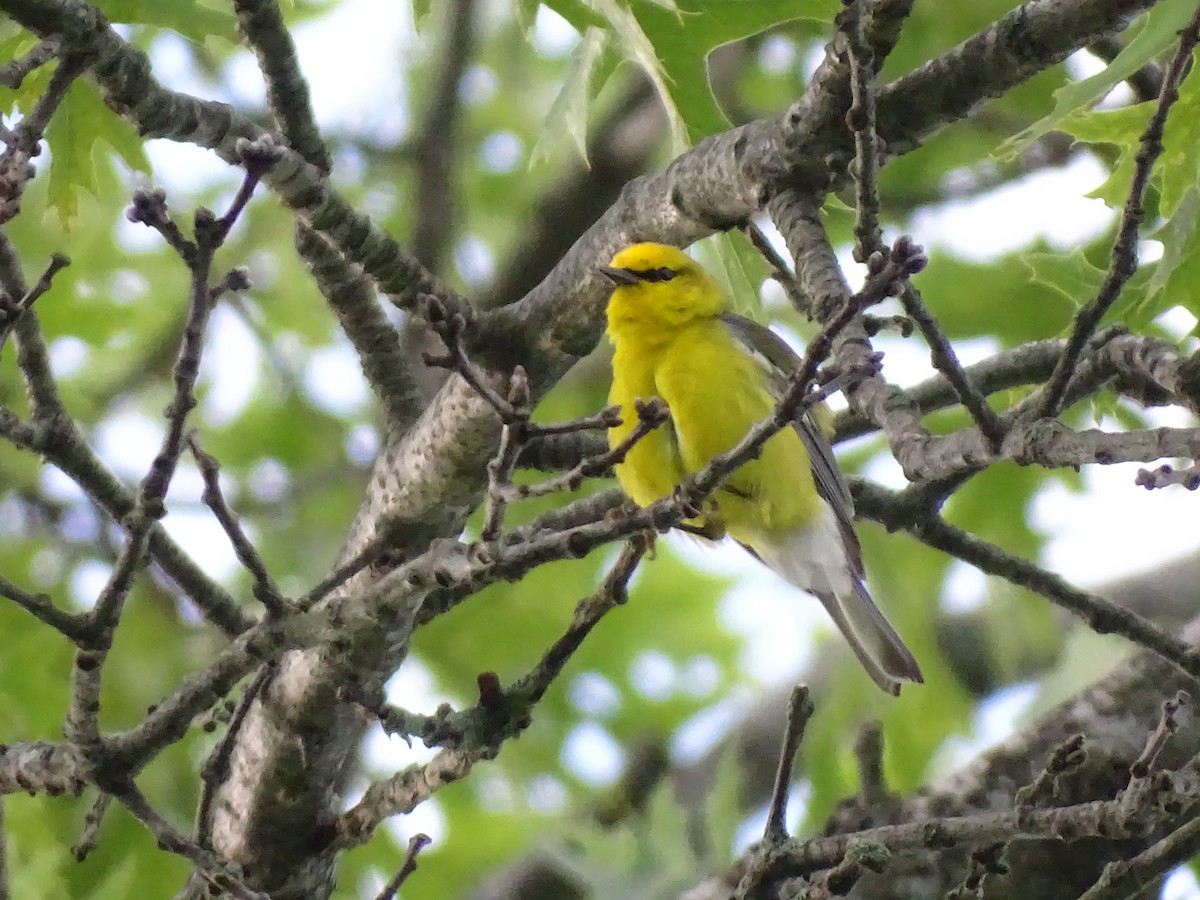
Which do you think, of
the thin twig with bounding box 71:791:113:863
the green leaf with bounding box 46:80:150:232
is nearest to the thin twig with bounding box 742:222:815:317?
the green leaf with bounding box 46:80:150:232

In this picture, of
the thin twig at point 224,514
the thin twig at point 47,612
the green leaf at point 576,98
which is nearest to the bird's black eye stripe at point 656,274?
the green leaf at point 576,98

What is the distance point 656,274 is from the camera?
3469 millimetres

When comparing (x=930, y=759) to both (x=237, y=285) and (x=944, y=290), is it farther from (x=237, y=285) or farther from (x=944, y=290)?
(x=237, y=285)

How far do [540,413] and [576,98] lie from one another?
9.23 ft

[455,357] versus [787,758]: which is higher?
[455,357]

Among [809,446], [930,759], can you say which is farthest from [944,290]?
[930,759]

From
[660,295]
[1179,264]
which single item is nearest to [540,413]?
[660,295]

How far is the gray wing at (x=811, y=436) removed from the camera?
3.38 metres

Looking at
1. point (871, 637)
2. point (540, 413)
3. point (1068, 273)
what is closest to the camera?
point (1068, 273)

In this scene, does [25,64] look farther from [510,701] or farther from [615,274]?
[510,701]

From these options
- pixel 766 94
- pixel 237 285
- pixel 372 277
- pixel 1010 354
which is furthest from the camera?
pixel 766 94

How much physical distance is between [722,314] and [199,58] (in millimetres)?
3344

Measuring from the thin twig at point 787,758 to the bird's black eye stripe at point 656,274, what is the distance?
1.17 meters

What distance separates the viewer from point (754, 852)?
279 centimetres
